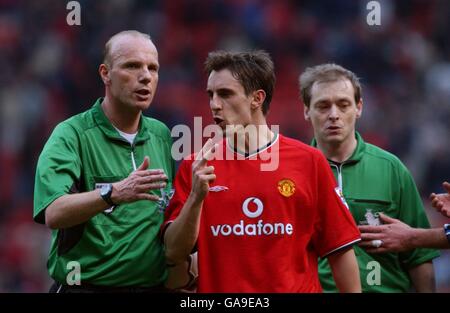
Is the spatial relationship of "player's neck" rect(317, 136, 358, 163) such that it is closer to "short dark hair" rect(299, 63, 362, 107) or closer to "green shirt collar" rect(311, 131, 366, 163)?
"green shirt collar" rect(311, 131, 366, 163)

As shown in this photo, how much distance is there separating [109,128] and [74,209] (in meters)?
0.66

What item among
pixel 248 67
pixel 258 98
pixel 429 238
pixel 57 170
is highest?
pixel 248 67

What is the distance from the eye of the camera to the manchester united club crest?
4.54 meters

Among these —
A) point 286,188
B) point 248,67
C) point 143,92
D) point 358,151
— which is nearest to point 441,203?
point 358,151

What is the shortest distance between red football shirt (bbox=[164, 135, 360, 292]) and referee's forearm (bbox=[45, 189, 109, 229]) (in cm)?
46

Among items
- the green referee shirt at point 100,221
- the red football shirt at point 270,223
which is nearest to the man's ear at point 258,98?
the red football shirt at point 270,223

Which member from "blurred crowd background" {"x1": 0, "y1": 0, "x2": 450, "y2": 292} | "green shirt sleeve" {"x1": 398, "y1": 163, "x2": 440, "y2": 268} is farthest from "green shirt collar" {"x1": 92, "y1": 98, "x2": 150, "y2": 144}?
"blurred crowd background" {"x1": 0, "y1": 0, "x2": 450, "y2": 292}

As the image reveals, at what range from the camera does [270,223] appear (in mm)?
4500

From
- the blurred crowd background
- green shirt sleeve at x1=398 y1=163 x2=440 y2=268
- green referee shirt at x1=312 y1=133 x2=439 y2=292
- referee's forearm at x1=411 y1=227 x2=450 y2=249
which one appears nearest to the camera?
referee's forearm at x1=411 y1=227 x2=450 y2=249

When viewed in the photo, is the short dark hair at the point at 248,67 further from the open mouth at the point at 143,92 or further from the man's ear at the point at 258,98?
the open mouth at the point at 143,92

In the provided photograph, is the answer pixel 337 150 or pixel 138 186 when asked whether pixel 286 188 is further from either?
pixel 337 150

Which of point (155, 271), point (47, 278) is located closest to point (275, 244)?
point (155, 271)

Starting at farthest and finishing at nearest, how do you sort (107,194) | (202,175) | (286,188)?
1. (286,188)
2. (107,194)
3. (202,175)
